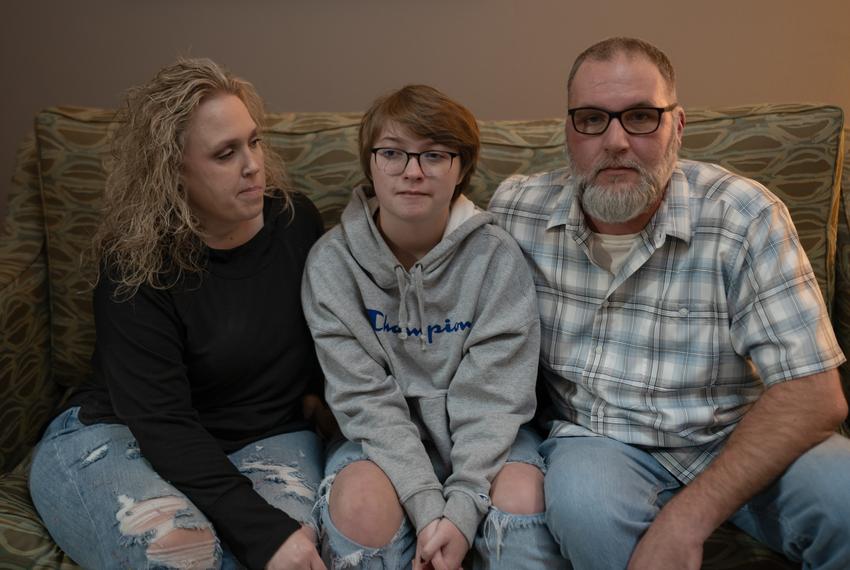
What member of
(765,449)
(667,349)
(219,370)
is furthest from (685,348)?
(219,370)

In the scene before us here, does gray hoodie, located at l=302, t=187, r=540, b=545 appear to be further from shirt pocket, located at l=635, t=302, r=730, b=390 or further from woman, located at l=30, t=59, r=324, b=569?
shirt pocket, located at l=635, t=302, r=730, b=390

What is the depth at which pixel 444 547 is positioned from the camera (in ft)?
4.78

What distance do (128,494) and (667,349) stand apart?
3.37ft

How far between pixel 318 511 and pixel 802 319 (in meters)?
0.94

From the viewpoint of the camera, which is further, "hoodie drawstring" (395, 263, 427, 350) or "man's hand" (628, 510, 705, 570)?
"hoodie drawstring" (395, 263, 427, 350)

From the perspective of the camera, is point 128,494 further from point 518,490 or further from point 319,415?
point 518,490

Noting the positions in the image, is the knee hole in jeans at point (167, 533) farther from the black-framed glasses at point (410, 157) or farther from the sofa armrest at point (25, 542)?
the black-framed glasses at point (410, 157)

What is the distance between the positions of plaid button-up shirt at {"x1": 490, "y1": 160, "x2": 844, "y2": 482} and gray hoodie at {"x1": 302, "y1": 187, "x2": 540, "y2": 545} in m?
0.10

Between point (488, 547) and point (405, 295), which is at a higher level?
point (405, 295)

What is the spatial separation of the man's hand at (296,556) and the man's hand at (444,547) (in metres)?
0.18

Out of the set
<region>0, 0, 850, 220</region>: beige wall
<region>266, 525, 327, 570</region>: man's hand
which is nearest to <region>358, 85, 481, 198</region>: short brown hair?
<region>266, 525, 327, 570</region>: man's hand

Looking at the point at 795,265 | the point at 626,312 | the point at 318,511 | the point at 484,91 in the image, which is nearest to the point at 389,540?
the point at 318,511

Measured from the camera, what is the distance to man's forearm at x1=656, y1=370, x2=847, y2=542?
1.46m

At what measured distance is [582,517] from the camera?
143cm
